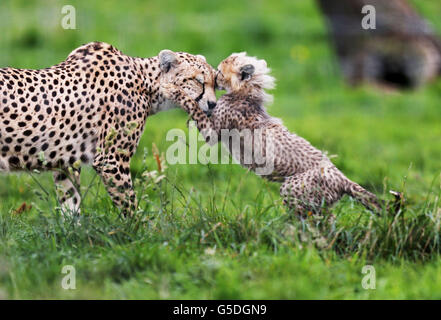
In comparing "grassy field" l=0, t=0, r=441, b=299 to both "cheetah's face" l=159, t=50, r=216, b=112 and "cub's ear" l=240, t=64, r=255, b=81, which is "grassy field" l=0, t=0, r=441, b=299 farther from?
"cub's ear" l=240, t=64, r=255, b=81

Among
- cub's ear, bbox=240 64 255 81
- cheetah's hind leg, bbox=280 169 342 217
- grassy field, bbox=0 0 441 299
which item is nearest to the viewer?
grassy field, bbox=0 0 441 299

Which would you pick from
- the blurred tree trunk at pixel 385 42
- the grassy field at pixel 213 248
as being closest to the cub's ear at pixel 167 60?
the grassy field at pixel 213 248

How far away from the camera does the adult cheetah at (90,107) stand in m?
4.52

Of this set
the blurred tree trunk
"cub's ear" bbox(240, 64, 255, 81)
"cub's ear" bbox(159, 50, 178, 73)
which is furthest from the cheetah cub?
the blurred tree trunk

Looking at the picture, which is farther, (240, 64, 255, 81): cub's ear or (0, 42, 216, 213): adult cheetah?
(240, 64, 255, 81): cub's ear

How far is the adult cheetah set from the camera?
178 inches

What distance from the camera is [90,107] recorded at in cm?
468

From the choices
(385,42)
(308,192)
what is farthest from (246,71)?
(385,42)

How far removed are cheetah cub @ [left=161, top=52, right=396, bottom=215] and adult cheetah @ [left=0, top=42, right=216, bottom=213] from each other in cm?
9

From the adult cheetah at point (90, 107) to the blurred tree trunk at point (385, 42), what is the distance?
6.73 m

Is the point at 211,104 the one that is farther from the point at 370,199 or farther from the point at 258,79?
the point at 370,199

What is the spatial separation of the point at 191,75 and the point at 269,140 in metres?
0.68

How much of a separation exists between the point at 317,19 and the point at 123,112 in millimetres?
10781

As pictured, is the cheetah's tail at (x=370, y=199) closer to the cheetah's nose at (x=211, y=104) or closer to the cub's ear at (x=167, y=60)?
the cheetah's nose at (x=211, y=104)
